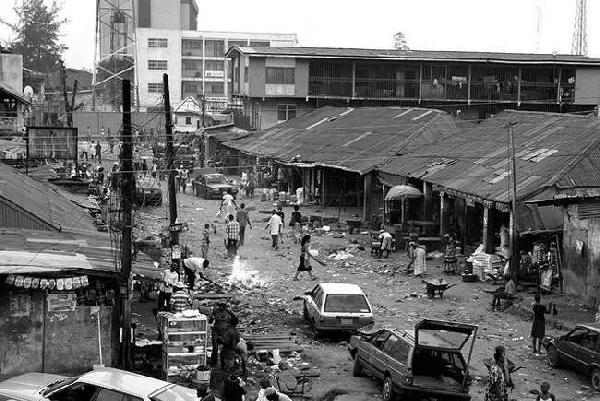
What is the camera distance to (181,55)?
103 m

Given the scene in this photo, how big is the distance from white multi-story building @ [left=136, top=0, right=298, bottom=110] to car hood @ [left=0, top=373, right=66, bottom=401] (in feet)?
267

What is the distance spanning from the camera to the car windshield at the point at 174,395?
1202 centimetres

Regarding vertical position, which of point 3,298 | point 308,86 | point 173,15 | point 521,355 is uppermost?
point 173,15

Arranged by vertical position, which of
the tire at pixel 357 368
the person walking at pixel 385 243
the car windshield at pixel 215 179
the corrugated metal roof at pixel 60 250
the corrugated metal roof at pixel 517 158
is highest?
the corrugated metal roof at pixel 517 158

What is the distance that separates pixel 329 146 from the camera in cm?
4628

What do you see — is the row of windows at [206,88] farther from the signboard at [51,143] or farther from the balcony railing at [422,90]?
the signboard at [51,143]

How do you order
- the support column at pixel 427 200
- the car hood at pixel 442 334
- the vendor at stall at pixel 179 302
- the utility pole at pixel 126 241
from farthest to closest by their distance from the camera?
the support column at pixel 427 200, the vendor at stall at pixel 179 302, the utility pole at pixel 126 241, the car hood at pixel 442 334

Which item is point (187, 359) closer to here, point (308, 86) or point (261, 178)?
point (261, 178)

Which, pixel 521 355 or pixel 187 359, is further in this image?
pixel 521 355

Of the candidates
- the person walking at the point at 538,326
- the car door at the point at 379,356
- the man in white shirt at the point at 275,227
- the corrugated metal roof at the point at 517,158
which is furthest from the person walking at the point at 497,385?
the man in white shirt at the point at 275,227

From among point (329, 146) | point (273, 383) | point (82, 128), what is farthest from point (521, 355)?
point (82, 128)

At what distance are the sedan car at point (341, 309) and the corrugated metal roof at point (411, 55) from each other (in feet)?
147

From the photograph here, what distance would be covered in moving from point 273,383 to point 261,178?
39187 mm

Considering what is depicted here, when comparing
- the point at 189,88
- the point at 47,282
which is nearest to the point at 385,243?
the point at 47,282
